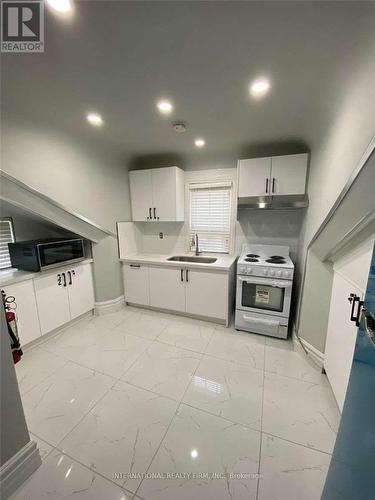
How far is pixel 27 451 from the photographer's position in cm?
113

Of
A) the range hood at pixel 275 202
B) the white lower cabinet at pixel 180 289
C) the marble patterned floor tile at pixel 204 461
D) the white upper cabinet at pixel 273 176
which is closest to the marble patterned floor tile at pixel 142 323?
the white lower cabinet at pixel 180 289

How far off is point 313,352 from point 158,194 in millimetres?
2689

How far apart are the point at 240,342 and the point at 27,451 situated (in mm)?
1955

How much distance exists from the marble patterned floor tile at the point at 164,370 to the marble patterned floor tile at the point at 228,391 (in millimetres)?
89

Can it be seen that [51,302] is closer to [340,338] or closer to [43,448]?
[43,448]

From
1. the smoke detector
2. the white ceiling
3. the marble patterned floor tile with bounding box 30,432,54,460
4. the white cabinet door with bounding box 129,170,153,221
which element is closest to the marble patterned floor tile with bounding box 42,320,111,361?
the marble patterned floor tile with bounding box 30,432,54,460

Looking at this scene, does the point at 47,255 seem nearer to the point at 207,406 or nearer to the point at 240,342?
the point at 207,406

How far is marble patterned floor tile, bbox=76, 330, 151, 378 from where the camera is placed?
1.95m

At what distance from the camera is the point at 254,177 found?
242cm

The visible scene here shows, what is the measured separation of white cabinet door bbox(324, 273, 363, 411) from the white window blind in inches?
65.0

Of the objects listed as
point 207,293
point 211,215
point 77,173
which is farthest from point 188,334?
point 77,173

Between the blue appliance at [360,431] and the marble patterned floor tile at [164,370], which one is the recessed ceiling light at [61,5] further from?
the marble patterned floor tile at [164,370]

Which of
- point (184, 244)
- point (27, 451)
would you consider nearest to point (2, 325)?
point (27, 451)

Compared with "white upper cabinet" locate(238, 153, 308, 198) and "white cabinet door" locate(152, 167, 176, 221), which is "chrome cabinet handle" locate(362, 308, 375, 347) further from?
"white cabinet door" locate(152, 167, 176, 221)
